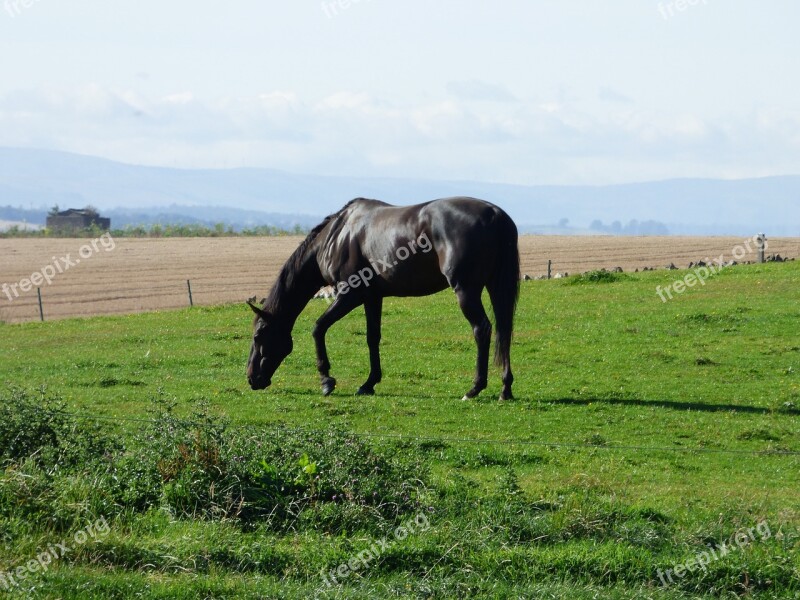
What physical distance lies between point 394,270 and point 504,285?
65.3 inches

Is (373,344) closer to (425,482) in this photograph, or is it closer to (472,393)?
(472,393)

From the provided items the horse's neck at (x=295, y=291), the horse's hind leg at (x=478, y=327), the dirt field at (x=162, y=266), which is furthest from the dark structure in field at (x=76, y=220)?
the horse's hind leg at (x=478, y=327)

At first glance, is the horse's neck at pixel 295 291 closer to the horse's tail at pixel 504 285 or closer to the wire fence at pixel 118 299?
the horse's tail at pixel 504 285

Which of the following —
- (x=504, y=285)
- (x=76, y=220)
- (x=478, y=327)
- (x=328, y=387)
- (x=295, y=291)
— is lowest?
(x=328, y=387)

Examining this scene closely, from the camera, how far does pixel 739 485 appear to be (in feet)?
33.8

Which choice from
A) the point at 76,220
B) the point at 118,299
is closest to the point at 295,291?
the point at 118,299

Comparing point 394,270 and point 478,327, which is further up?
point 394,270

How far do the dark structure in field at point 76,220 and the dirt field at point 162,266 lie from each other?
19.5 metres

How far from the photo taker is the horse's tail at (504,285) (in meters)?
14.2

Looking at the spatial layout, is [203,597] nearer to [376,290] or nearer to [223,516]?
[223,516]

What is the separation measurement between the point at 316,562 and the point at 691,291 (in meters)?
17.8

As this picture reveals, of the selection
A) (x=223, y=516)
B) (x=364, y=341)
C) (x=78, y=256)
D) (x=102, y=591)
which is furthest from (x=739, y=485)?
(x=78, y=256)

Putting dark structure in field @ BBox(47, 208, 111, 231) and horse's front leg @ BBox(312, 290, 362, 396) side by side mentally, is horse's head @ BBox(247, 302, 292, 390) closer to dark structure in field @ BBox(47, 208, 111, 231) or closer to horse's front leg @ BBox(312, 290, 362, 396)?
horse's front leg @ BBox(312, 290, 362, 396)

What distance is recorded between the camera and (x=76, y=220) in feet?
320
